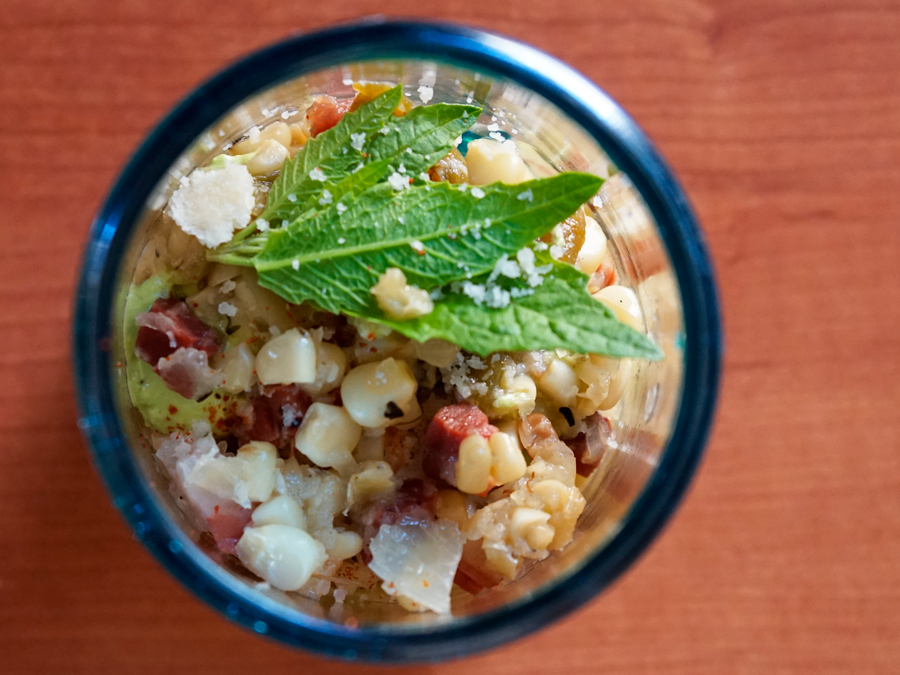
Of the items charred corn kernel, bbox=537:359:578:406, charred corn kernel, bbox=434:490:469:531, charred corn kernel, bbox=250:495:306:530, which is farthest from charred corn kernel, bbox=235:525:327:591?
charred corn kernel, bbox=537:359:578:406

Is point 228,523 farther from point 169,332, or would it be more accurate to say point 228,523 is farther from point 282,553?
point 169,332

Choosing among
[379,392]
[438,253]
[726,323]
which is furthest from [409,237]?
[726,323]

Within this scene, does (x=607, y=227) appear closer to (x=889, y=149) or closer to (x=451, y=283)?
(x=451, y=283)

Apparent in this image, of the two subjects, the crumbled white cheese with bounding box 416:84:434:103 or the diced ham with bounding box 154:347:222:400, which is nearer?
the diced ham with bounding box 154:347:222:400

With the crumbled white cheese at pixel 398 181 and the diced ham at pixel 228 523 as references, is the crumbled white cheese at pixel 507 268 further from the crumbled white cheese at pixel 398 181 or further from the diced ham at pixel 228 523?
the diced ham at pixel 228 523

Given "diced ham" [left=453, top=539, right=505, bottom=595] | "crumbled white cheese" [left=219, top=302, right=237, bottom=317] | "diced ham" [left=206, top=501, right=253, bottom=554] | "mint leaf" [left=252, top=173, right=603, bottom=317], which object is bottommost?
"diced ham" [left=453, top=539, right=505, bottom=595]

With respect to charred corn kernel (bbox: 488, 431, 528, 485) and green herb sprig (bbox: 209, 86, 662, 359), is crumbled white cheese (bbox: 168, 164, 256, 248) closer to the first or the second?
green herb sprig (bbox: 209, 86, 662, 359)

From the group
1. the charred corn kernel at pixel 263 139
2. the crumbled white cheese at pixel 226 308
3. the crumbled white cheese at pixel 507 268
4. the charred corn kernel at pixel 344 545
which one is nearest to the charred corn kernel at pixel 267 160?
the charred corn kernel at pixel 263 139
